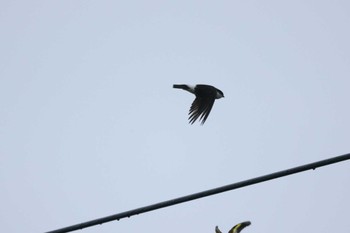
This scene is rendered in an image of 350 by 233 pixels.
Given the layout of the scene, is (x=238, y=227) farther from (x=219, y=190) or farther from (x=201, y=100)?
(x=201, y=100)

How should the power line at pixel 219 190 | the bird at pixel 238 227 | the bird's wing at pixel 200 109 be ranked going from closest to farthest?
the bird at pixel 238 227 → the power line at pixel 219 190 → the bird's wing at pixel 200 109

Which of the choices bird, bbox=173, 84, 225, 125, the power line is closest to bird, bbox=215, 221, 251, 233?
the power line

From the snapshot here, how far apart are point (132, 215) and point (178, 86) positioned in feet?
26.2

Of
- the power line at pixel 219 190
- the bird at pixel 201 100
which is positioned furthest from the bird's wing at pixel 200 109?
the power line at pixel 219 190

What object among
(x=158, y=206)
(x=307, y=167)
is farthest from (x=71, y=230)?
(x=307, y=167)

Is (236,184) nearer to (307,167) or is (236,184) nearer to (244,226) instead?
(307,167)

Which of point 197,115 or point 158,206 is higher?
point 197,115

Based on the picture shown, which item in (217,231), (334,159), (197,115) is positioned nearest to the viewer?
(217,231)

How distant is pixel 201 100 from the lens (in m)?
10.5

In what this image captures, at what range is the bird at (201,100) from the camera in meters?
10.2

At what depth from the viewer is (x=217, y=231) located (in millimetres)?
2131

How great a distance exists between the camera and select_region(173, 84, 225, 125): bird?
33.6 feet

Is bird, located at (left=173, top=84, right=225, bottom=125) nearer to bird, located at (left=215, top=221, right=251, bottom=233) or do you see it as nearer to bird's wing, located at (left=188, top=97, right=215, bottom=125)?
bird's wing, located at (left=188, top=97, right=215, bottom=125)

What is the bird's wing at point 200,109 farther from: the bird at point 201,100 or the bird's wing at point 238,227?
the bird's wing at point 238,227
